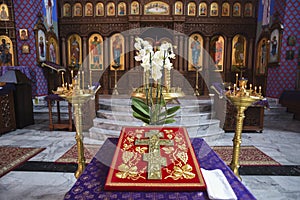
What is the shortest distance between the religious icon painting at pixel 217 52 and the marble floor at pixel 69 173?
13.0 feet

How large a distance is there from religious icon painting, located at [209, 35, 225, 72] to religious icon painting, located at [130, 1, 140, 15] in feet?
11.0

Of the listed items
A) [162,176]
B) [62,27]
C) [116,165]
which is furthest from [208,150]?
[62,27]

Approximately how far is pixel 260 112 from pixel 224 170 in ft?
14.0

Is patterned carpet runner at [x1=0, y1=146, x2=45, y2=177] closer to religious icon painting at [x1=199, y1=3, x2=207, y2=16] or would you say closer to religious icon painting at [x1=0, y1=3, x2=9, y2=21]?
religious icon painting at [x1=0, y1=3, x2=9, y2=21]

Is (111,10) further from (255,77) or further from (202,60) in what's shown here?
(255,77)

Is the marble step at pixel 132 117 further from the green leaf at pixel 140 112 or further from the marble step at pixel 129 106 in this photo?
the green leaf at pixel 140 112

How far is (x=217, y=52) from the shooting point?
9.12m

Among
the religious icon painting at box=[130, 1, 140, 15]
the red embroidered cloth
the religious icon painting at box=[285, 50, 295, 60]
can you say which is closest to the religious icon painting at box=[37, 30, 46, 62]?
the religious icon painting at box=[130, 1, 140, 15]

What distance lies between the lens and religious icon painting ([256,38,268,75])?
8.34 meters

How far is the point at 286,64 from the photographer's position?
7.38 m

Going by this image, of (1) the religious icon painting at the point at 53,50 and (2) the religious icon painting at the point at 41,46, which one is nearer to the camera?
(2) the religious icon painting at the point at 41,46

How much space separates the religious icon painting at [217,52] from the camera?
29.8 feet

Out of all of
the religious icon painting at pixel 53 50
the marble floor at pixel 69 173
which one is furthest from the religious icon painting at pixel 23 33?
the marble floor at pixel 69 173

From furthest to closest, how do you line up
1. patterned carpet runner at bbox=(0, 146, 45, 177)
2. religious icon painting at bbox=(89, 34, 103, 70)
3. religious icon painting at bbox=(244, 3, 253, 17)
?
religious icon painting at bbox=(89, 34, 103, 70) → religious icon painting at bbox=(244, 3, 253, 17) → patterned carpet runner at bbox=(0, 146, 45, 177)
